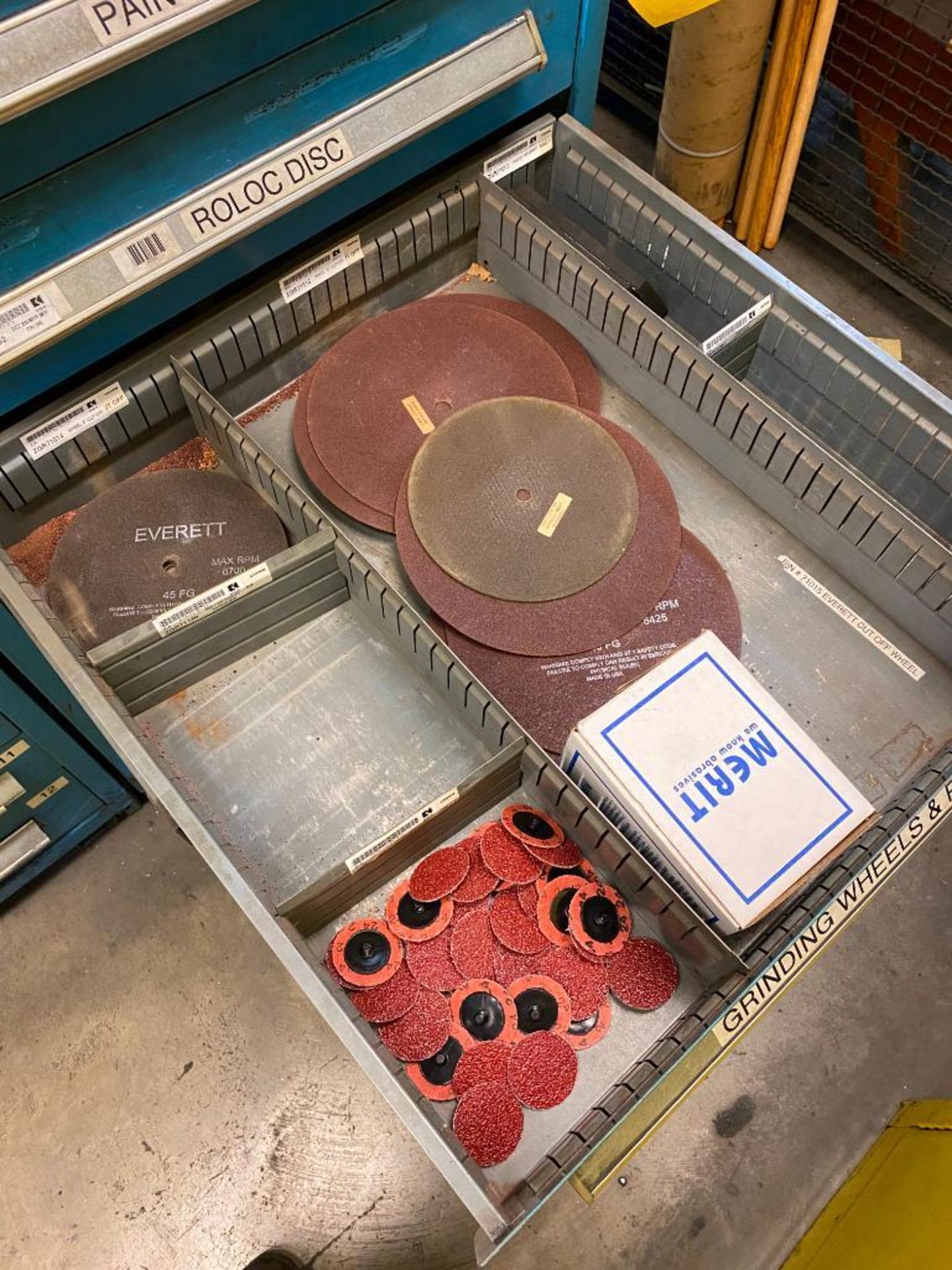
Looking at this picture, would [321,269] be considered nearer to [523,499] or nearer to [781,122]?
[523,499]

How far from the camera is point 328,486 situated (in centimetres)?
158

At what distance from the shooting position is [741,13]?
87.5 inches

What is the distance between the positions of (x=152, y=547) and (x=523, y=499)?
0.58m

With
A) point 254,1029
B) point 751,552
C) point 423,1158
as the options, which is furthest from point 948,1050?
point 254,1029

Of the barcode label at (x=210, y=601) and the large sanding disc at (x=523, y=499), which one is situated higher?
the barcode label at (x=210, y=601)

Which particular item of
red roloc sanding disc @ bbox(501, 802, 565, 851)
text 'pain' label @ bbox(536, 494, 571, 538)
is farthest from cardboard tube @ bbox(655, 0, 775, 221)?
red roloc sanding disc @ bbox(501, 802, 565, 851)

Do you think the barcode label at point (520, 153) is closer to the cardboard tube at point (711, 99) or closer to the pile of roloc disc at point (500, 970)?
the cardboard tube at point (711, 99)

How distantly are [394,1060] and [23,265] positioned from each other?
105 cm

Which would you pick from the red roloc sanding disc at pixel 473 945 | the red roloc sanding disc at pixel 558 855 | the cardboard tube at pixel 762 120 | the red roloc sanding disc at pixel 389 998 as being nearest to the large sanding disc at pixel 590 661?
the red roloc sanding disc at pixel 558 855

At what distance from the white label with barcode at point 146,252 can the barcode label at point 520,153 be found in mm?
634

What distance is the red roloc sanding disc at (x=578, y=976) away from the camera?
1304mm

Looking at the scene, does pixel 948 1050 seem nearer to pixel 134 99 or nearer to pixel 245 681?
pixel 245 681

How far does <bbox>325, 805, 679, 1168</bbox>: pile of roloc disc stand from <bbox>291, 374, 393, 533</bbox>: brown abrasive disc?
1.69 feet

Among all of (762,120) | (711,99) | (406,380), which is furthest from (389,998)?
(762,120)
